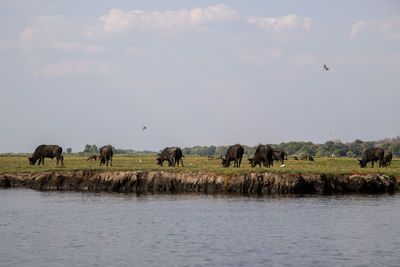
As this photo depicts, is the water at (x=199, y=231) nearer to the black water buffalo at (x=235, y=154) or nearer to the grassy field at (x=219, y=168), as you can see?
the grassy field at (x=219, y=168)

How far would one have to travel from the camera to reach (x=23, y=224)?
31.4m

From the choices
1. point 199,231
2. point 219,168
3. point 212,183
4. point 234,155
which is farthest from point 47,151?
point 199,231

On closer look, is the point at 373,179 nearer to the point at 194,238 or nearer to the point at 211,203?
the point at 211,203

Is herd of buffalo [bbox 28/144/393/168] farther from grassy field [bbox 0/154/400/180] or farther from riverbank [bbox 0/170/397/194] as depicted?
riverbank [bbox 0/170/397/194]

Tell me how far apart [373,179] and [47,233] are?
27086 mm

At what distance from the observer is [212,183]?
45500mm

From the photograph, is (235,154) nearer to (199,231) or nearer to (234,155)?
(234,155)

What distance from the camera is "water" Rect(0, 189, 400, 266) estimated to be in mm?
23141

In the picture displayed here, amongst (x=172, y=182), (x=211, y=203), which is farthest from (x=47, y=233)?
(x=172, y=182)

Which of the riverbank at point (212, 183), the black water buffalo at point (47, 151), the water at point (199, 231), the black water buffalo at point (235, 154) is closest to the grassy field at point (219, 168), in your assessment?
the riverbank at point (212, 183)

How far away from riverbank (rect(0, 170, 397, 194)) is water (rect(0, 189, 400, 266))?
9.54 feet

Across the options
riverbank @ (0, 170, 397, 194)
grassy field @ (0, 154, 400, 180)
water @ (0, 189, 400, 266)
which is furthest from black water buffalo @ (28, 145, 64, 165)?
water @ (0, 189, 400, 266)

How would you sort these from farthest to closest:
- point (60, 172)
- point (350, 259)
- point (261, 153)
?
point (261, 153) → point (60, 172) → point (350, 259)

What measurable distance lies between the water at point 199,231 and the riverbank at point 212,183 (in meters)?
2.91
